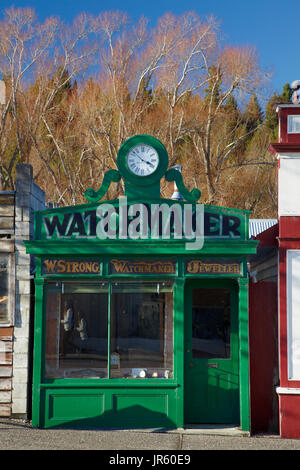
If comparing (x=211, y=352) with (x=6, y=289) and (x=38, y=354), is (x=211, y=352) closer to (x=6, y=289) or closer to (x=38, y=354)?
(x=38, y=354)

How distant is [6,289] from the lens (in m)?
9.55

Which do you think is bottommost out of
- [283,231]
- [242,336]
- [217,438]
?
[217,438]

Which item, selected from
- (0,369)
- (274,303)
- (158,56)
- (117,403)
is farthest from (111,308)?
(158,56)

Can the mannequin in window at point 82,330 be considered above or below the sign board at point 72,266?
below

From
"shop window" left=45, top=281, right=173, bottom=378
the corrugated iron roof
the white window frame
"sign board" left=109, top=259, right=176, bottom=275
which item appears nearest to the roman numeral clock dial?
"sign board" left=109, top=259, right=176, bottom=275

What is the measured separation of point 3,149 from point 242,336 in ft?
87.6

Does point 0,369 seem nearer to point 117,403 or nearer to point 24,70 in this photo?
point 117,403

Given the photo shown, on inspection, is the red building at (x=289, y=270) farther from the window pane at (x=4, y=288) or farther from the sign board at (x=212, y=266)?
the window pane at (x=4, y=288)

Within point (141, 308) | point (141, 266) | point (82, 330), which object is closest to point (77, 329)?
point (82, 330)

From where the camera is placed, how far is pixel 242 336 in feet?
29.3

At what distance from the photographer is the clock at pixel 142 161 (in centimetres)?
930

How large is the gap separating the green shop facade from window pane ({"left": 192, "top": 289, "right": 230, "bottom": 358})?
0.05 ft

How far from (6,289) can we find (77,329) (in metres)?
1.37

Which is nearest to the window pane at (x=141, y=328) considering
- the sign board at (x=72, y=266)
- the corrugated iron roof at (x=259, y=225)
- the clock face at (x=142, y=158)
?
the sign board at (x=72, y=266)
